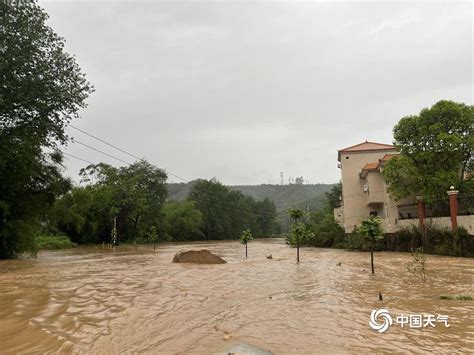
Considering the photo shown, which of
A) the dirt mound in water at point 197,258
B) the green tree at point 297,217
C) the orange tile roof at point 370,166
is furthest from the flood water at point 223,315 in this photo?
the orange tile roof at point 370,166

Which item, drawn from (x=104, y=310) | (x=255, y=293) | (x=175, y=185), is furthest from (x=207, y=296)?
(x=175, y=185)

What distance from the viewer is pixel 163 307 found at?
28.1ft

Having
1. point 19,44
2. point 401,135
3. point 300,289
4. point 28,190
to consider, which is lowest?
point 300,289

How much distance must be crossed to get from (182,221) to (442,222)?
52417 millimetres

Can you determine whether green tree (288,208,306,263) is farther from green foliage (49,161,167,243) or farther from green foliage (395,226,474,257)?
green foliage (49,161,167,243)

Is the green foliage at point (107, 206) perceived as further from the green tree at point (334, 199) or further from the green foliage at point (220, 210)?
the green tree at point (334, 199)

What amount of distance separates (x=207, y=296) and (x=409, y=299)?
18.0 feet

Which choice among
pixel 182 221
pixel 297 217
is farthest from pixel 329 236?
pixel 182 221

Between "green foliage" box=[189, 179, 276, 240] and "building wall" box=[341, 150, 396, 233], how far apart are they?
44.3m

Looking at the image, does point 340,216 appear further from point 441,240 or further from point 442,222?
point 441,240

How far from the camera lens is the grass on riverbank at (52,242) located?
131ft

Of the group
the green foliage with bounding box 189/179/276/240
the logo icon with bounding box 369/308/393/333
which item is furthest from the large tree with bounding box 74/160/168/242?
the logo icon with bounding box 369/308/393/333

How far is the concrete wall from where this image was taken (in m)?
22.3

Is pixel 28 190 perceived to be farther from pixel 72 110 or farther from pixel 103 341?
pixel 103 341
